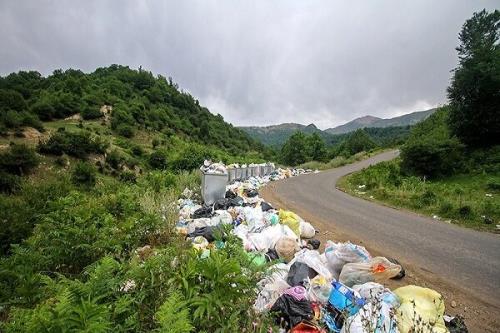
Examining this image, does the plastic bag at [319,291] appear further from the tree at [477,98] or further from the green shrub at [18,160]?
the green shrub at [18,160]

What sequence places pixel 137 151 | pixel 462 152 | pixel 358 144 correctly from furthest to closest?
1. pixel 358 144
2. pixel 137 151
3. pixel 462 152

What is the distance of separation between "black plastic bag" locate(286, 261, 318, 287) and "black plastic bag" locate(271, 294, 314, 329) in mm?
583

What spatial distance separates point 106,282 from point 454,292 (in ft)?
14.8

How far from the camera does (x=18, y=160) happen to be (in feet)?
90.9

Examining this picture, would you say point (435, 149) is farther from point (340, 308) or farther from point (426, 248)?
point (340, 308)

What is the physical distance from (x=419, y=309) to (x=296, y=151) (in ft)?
180

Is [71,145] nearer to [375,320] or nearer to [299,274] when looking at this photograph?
[299,274]

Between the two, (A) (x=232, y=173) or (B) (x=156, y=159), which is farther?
(B) (x=156, y=159)

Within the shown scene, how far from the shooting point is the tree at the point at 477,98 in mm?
17875

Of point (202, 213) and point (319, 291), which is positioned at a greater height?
point (202, 213)

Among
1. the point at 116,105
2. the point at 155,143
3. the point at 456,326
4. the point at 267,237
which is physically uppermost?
the point at 116,105

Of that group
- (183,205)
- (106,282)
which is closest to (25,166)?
(183,205)

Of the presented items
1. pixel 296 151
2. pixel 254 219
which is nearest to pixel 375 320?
pixel 254 219

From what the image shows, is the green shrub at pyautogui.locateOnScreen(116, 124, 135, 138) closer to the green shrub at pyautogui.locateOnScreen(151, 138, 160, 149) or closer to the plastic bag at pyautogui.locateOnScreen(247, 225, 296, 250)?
the green shrub at pyautogui.locateOnScreen(151, 138, 160, 149)
